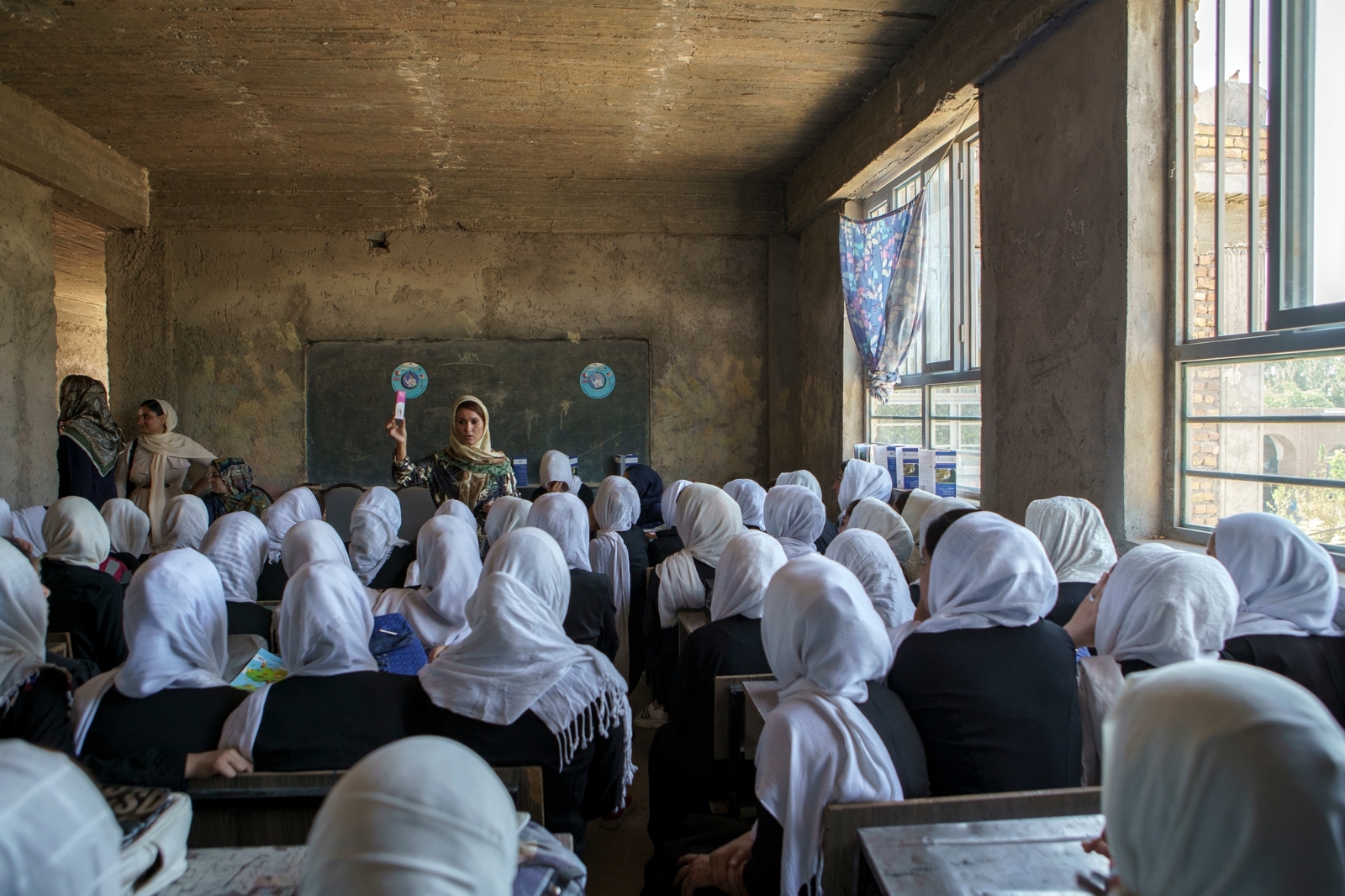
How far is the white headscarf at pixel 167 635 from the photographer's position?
5.45 feet

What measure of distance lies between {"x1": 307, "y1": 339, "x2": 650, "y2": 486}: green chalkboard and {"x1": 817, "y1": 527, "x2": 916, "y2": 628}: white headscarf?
433cm

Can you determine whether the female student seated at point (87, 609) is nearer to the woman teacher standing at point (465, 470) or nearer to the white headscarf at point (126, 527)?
the white headscarf at point (126, 527)

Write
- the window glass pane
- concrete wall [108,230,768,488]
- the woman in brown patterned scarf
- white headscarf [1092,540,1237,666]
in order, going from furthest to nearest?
concrete wall [108,230,768,488], the woman in brown patterned scarf, the window glass pane, white headscarf [1092,540,1237,666]

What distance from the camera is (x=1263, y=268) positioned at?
2711 millimetres

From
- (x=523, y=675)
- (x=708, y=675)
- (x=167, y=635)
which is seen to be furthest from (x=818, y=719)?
(x=167, y=635)

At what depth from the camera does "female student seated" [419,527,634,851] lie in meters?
1.66

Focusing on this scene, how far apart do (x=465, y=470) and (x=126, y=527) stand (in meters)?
1.71

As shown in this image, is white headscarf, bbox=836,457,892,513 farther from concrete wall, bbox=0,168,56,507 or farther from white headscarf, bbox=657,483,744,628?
concrete wall, bbox=0,168,56,507

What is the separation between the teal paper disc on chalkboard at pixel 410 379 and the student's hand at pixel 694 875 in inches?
219

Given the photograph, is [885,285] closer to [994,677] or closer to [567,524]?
[567,524]

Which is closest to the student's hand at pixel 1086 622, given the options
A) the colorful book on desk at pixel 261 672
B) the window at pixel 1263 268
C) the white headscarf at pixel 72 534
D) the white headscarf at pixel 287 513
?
the window at pixel 1263 268

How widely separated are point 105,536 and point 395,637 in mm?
1488

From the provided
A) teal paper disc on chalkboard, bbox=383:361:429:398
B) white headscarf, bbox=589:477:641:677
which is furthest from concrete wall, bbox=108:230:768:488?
white headscarf, bbox=589:477:641:677

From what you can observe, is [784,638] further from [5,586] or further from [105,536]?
[105,536]
